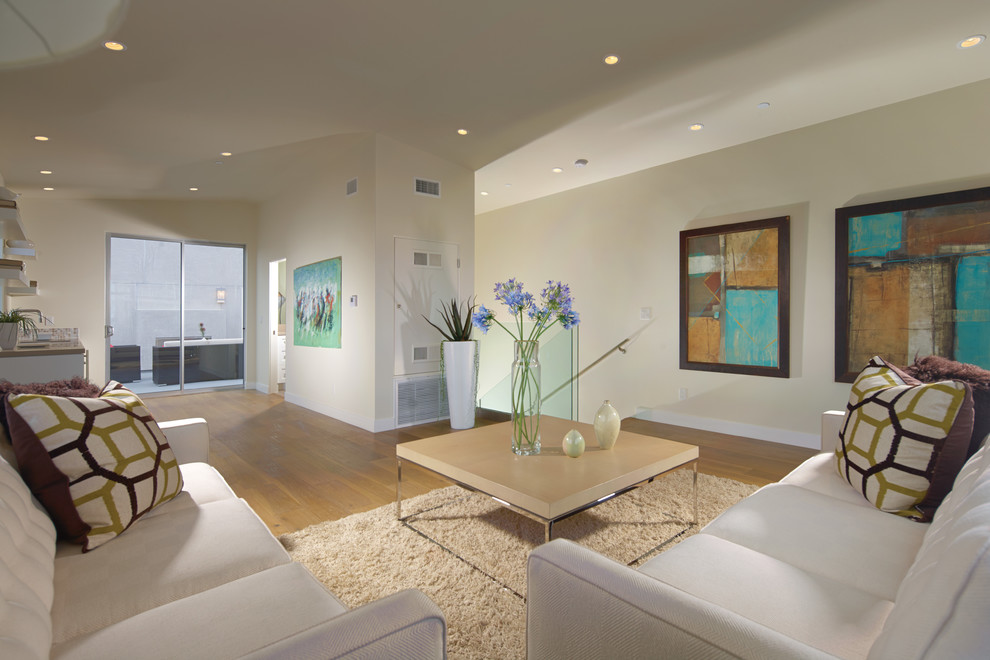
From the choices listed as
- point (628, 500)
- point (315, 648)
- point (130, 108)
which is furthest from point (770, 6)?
point (130, 108)

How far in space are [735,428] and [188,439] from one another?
173 inches

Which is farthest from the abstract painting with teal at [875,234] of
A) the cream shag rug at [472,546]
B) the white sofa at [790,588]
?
the white sofa at [790,588]

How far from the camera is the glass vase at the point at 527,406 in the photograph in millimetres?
2369

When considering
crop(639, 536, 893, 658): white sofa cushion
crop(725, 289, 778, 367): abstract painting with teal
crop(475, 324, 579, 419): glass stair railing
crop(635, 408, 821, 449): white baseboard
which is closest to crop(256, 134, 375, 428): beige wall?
crop(475, 324, 579, 419): glass stair railing

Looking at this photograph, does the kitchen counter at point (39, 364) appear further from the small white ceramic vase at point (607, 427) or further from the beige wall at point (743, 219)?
the beige wall at point (743, 219)

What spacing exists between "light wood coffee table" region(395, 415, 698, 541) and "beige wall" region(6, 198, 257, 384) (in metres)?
6.24

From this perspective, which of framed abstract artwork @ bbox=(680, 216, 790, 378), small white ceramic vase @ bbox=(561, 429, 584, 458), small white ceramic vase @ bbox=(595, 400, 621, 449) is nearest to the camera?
small white ceramic vase @ bbox=(561, 429, 584, 458)

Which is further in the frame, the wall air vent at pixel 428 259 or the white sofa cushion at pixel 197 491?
the wall air vent at pixel 428 259

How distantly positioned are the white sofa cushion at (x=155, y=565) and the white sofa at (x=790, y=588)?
32.3 inches

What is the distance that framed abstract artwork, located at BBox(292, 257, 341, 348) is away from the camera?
5.54m

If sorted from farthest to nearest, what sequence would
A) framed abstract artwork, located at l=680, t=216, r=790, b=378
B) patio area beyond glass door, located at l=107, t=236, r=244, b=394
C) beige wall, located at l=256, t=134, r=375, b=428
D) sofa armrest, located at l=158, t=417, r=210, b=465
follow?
patio area beyond glass door, located at l=107, t=236, r=244, b=394
beige wall, located at l=256, t=134, r=375, b=428
framed abstract artwork, located at l=680, t=216, r=790, b=378
sofa armrest, located at l=158, t=417, r=210, b=465

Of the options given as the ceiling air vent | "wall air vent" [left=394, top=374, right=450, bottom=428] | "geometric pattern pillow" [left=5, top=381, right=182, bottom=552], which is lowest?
"wall air vent" [left=394, top=374, right=450, bottom=428]

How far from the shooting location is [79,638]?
1.02m

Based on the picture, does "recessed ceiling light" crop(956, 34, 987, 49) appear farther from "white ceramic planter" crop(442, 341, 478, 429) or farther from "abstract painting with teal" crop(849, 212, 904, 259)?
"white ceramic planter" crop(442, 341, 478, 429)
